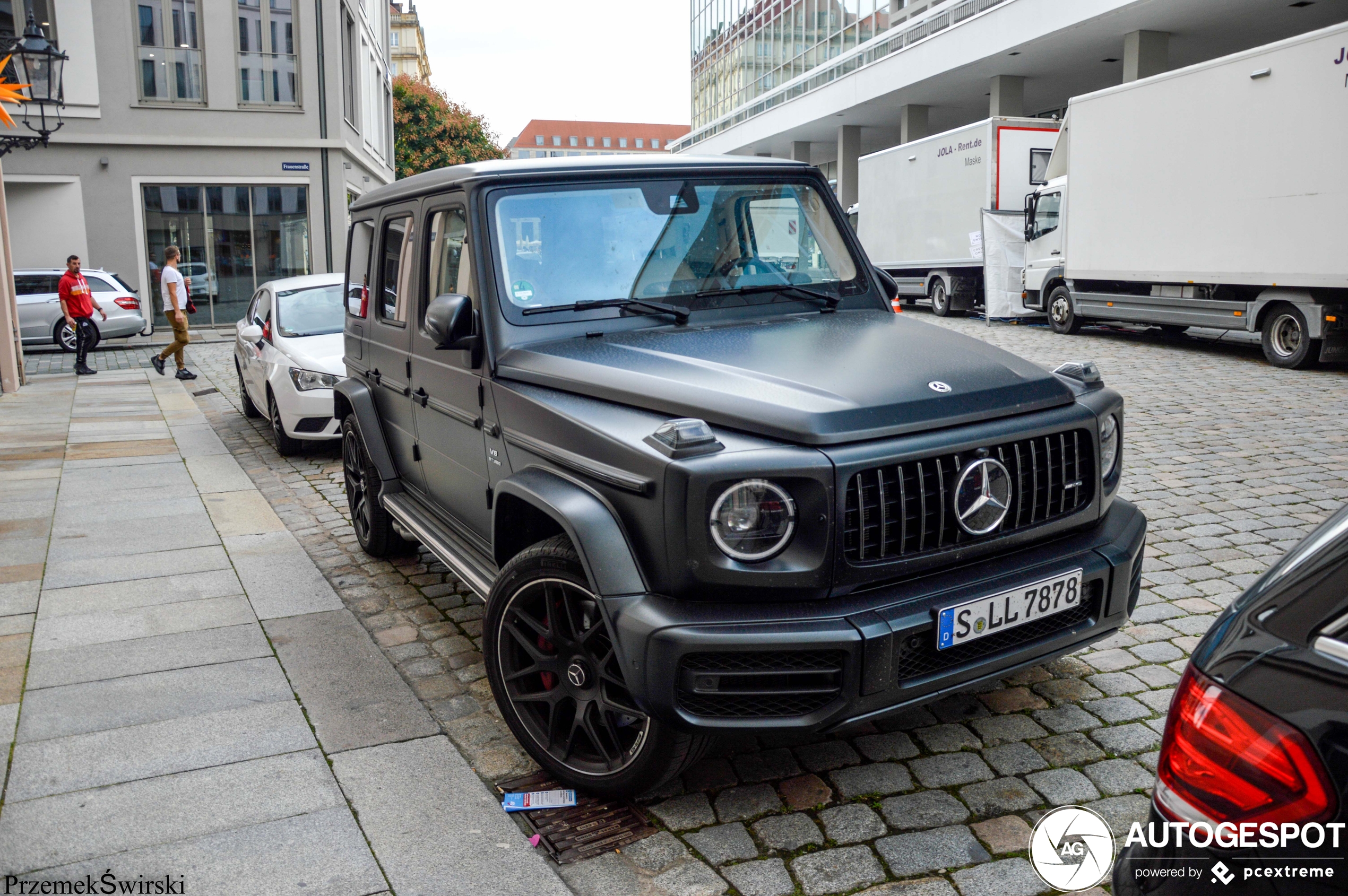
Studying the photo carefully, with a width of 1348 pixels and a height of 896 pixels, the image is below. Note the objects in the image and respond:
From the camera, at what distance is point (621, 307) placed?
3963 millimetres

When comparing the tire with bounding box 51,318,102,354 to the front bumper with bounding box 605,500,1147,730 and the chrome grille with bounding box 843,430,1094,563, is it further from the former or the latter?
the chrome grille with bounding box 843,430,1094,563

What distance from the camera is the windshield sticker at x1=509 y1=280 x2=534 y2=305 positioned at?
391 cm

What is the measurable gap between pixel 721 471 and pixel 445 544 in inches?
81.7

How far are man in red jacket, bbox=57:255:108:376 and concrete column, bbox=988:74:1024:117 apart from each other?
25.2 metres

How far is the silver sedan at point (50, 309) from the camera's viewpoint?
19.5 metres

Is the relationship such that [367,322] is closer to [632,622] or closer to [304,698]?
[304,698]

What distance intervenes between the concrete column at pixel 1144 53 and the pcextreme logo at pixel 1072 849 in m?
26.0

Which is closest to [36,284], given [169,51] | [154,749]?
[169,51]

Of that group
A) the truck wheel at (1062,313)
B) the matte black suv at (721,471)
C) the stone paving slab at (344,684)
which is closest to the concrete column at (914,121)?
the truck wheel at (1062,313)

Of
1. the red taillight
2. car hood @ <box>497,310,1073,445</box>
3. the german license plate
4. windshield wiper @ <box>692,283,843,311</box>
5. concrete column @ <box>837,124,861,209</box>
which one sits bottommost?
the german license plate

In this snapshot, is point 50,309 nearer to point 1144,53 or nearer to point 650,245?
point 650,245

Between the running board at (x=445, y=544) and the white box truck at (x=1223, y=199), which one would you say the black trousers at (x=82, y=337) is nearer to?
the running board at (x=445, y=544)

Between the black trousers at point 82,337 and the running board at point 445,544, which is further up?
the black trousers at point 82,337

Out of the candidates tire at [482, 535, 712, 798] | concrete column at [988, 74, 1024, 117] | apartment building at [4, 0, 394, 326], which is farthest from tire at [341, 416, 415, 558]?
concrete column at [988, 74, 1024, 117]
